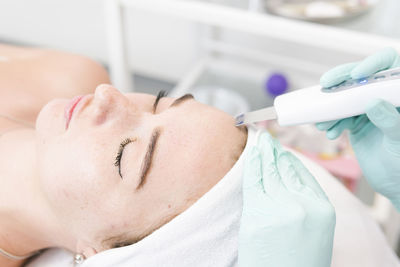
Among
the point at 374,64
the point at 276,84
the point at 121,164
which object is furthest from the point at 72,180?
the point at 276,84

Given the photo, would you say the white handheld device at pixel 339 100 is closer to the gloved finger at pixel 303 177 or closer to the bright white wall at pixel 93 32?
the gloved finger at pixel 303 177

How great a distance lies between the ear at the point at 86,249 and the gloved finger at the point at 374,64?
0.66 meters

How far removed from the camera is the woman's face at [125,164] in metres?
0.82

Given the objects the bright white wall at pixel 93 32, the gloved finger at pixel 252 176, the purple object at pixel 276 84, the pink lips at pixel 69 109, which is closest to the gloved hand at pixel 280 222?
the gloved finger at pixel 252 176

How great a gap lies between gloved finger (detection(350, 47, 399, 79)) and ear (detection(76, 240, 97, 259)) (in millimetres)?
656

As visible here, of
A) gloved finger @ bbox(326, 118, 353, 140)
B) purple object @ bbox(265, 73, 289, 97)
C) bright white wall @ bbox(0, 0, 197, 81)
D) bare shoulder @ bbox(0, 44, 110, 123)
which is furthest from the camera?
bright white wall @ bbox(0, 0, 197, 81)

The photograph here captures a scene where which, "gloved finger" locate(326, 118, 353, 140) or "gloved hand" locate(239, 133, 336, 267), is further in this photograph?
"gloved finger" locate(326, 118, 353, 140)

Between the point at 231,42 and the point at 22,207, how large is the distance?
144 cm

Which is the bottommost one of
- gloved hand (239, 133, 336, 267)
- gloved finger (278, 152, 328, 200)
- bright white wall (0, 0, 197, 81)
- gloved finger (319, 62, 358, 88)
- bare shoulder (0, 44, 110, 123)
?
gloved hand (239, 133, 336, 267)

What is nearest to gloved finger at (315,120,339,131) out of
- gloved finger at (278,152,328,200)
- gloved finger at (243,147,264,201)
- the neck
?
gloved finger at (278,152,328,200)

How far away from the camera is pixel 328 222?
78 centimetres

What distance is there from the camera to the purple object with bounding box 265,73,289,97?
1.88 meters

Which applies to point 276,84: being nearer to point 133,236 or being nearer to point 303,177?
point 303,177

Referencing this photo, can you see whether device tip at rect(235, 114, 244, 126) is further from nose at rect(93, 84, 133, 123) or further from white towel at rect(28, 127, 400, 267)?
nose at rect(93, 84, 133, 123)
